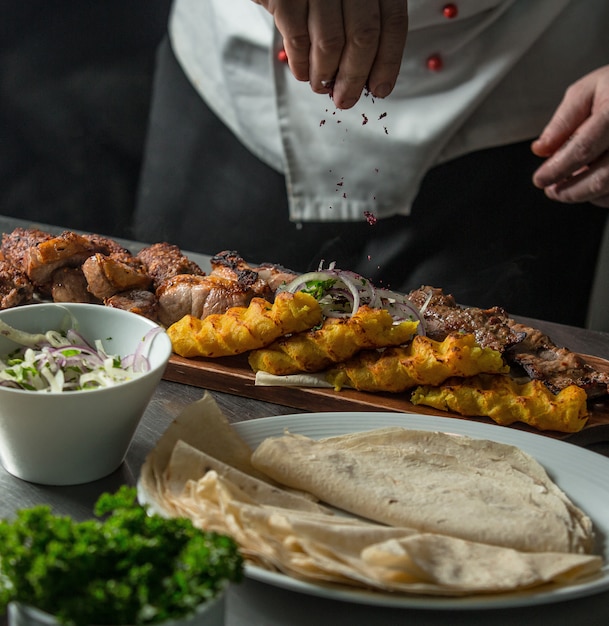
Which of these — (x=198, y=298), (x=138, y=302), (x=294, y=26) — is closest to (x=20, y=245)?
(x=138, y=302)

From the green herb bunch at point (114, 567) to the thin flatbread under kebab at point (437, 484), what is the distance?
1.47 ft

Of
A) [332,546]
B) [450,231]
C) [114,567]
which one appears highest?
[114,567]

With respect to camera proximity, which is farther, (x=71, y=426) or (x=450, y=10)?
(x=450, y=10)

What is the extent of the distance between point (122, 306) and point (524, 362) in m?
1.16

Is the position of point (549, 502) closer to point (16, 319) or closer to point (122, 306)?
point (16, 319)

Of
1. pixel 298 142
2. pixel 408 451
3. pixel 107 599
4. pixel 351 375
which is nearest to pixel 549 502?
pixel 408 451

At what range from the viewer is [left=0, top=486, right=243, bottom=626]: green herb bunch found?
1.02 m

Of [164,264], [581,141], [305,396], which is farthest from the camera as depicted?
[581,141]

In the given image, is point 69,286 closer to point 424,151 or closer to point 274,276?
point 274,276

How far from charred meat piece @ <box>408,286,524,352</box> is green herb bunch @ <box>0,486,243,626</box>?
1357mm

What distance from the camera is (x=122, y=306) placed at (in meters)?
2.45

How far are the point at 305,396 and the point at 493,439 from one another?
519 millimetres

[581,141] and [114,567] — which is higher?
[581,141]

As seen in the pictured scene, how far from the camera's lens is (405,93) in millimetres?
3721
